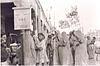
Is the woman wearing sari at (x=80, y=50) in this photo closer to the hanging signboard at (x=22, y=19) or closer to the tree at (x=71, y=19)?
the tree at (x=71, y=19)

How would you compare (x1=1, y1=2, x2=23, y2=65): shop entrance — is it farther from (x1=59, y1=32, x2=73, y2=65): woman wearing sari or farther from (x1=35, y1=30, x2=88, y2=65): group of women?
(x1=59, y1=32, x2=73, y2=65): woman wearing sari

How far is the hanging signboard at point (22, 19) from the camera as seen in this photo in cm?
341

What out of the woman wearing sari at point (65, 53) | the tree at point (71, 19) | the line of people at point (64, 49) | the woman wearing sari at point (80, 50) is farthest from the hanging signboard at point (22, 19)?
the tree at point (71, 19)

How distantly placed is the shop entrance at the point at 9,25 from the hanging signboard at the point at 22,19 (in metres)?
0.07

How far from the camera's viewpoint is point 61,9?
164 inches

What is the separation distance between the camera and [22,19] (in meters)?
3.42

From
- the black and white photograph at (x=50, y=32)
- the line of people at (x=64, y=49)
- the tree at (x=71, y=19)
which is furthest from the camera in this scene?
the tree at (x=71, y=19)

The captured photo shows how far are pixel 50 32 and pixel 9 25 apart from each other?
18.1 inches

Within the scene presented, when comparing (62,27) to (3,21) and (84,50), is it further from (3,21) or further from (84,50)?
(3,21)

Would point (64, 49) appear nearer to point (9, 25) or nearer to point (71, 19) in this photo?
point (71, 19)

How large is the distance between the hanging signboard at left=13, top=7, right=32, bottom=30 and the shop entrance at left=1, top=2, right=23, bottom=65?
0.07m

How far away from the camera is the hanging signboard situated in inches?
134

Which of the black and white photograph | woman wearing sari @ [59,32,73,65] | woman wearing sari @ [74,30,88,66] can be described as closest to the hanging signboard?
the black and white photograph

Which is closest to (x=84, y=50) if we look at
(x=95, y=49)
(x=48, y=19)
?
(x=95, y=49)
